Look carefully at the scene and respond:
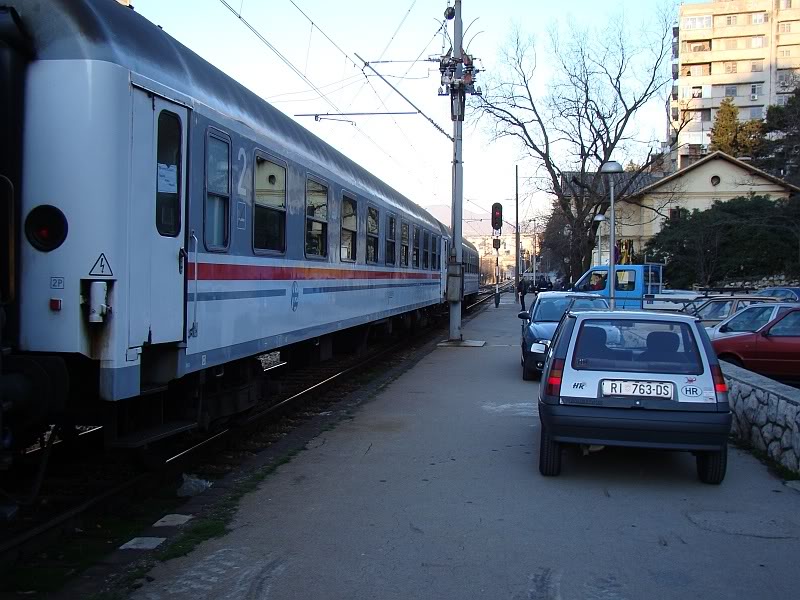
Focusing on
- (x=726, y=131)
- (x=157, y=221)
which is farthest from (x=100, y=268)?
(x=726, y=131)

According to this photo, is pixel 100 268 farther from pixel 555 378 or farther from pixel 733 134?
pixel 733 134

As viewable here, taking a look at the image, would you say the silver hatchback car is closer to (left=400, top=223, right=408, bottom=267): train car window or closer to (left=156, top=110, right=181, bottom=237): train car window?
(left=156, top=110, right=181, bottom=237): train car window

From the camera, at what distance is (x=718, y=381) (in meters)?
6.62

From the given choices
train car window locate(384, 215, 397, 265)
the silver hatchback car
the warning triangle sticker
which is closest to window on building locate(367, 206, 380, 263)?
train car window locate(384, 215, 397, 265)

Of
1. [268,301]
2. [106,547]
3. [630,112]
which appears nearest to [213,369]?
[268,301]

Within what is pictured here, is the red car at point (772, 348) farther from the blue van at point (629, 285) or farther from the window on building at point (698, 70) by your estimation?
the window on building at point (698, 70)

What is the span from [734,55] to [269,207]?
87900mm

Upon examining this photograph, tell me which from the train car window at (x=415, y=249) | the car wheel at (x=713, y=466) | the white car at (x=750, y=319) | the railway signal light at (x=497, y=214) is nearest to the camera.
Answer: the car wheel at (x=713, y=466)

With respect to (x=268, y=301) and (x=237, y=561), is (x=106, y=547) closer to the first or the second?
(x=237, y=561)

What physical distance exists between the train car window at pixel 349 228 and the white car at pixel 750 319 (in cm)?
658

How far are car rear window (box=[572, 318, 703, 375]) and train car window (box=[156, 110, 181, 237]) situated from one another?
3.55 m

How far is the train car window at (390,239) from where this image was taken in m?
15.2

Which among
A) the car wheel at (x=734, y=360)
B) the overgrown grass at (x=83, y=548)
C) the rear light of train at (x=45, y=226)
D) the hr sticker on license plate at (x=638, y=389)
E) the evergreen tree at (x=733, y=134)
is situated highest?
the evergreen tree at (x=733, y=134)

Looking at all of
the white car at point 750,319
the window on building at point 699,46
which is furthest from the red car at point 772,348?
the window on building at point 699,46
